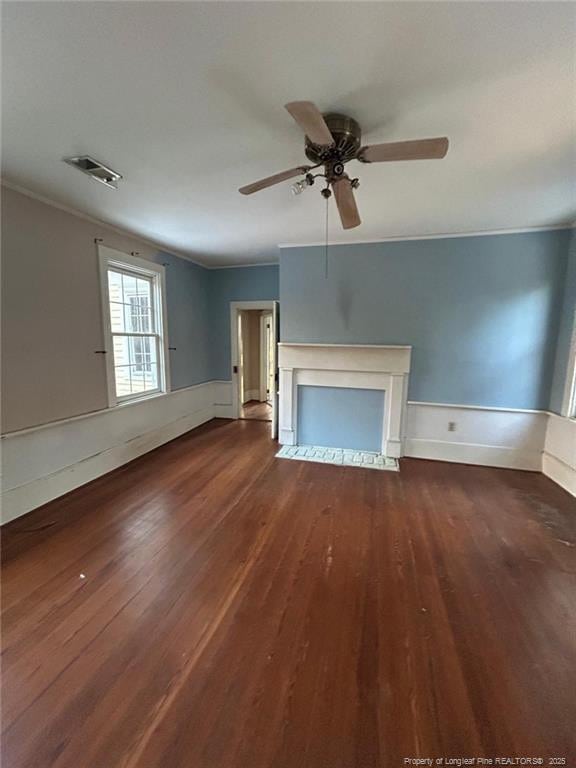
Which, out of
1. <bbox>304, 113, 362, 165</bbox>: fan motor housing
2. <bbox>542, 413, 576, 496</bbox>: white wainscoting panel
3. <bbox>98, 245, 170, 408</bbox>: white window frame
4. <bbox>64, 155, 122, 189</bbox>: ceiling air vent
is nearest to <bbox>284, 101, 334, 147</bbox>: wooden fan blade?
<bbox>304, 113, 362, 165</bbox>: fan motor housing

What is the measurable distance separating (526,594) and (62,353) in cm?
392

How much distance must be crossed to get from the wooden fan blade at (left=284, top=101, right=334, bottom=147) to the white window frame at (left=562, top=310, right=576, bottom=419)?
318 centimetres

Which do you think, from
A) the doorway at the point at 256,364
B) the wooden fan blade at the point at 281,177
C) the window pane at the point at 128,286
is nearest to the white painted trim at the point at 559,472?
the wooden fan blade at the point at 281,177

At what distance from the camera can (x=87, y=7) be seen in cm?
107

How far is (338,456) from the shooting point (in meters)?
3.91

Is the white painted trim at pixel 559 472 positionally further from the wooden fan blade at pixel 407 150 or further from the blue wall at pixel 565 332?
the wooden fan blade at pixel 407 150

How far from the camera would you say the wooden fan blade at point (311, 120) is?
3.91ft

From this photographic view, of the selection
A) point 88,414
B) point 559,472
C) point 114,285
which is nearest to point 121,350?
point 114,285

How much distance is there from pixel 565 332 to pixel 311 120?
3.43 metres

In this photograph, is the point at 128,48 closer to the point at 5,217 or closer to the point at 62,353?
the point at 5,217

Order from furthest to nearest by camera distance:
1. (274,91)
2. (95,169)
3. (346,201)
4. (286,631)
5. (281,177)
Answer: (95,169), (346,201), (281,177), (286,631), (274,91)

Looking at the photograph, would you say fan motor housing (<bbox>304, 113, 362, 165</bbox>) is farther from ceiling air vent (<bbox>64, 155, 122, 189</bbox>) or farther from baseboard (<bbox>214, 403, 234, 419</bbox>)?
baseboard (<bbox>214, 403, 234, 419</bbox>)

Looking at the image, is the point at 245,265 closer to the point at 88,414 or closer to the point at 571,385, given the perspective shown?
the point at 88,414

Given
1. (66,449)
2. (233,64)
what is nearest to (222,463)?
(66,449)
